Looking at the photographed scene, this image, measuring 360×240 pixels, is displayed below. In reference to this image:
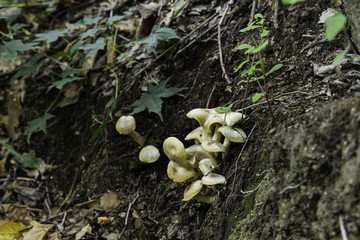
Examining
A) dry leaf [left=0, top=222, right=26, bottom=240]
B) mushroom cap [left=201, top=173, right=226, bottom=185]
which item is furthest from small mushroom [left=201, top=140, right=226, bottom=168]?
dry leaf [left=0, top=222, right=26, bottom=240]

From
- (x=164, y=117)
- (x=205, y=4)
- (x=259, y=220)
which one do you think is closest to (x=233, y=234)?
(x=259, y=220)

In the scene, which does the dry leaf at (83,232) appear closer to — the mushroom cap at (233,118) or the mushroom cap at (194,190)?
the mushroom cap at (194,190)

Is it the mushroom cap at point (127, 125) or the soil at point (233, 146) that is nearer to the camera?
the soil at point (233, 146)

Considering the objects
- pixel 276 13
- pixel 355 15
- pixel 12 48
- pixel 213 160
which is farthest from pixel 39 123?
pixel 355 15

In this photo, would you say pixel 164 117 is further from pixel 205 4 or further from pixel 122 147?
pixel 205 4

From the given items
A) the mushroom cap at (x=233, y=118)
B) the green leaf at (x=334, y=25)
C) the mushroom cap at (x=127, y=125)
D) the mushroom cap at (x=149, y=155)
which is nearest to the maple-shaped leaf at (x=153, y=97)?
the mushroom cap at (x=127, y=125)

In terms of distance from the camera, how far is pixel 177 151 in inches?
110

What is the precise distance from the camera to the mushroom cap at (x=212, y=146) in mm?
2654

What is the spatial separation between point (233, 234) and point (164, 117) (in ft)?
5.39

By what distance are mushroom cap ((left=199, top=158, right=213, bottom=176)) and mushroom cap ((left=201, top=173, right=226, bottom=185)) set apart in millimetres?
73

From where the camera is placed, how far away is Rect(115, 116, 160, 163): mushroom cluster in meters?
3.35

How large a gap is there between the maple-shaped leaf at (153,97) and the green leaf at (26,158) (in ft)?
6.09

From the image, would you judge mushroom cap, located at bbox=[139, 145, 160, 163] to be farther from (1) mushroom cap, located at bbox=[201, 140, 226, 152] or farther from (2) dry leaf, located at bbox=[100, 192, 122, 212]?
(1) mushroom cap, located at bbox=[201, 140, 226, 152]

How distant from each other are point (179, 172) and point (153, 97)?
3.47ft
